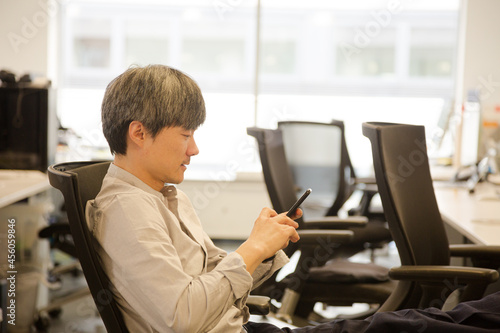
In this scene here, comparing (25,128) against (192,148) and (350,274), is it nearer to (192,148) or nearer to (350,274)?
(350,274)

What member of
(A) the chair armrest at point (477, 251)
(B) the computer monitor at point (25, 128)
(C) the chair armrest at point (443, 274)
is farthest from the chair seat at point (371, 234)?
(B) the computer monitor at point (25, 128)

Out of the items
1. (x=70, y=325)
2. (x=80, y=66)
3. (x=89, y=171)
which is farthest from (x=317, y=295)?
(x=80, y=66)

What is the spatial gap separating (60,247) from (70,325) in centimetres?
51

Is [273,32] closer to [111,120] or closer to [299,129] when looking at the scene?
[299,129]

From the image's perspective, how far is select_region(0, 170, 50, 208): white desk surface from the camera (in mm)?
2350

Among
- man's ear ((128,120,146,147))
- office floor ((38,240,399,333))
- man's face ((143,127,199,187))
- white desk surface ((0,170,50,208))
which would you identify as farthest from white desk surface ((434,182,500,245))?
white desk surface ((0,170,50,208))

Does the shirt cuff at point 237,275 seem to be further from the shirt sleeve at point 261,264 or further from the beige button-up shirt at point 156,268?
the shirt sleeve at point 261,264

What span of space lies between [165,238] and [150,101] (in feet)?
0.92

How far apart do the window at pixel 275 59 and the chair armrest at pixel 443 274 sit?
389cm

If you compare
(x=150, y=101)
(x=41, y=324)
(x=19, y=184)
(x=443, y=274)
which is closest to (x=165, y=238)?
(x=150, y=101)

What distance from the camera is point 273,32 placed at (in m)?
5.43

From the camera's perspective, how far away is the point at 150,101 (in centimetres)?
117

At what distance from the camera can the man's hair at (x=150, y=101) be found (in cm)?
117

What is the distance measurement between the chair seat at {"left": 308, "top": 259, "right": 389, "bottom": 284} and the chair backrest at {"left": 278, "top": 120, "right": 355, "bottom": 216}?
47.0 inches
